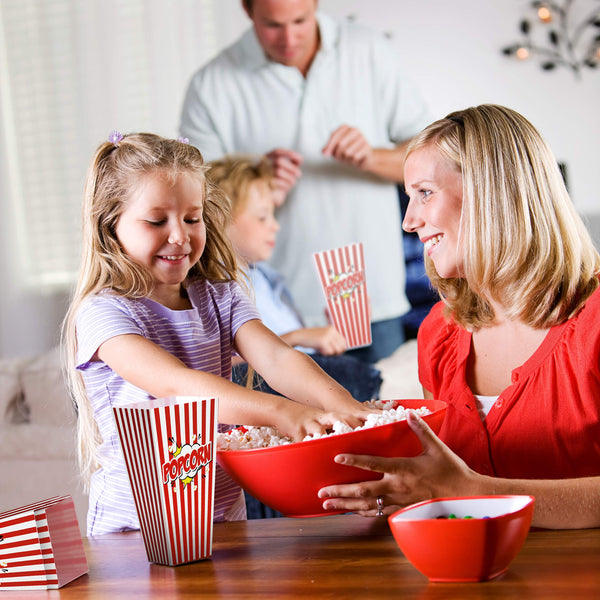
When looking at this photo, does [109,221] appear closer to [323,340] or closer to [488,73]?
[323,340]

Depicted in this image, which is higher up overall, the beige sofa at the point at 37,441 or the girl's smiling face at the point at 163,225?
the girl's smiling face at the point at 163,225

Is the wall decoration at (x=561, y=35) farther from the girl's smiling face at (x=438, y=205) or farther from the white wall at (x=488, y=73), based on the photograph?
the girl's smiling face at (x=438, y=205)

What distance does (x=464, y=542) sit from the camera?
2.21 feet

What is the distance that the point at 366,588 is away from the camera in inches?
27.7

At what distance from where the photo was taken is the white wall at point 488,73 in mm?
3426

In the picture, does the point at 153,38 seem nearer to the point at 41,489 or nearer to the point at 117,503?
the point at 41,489

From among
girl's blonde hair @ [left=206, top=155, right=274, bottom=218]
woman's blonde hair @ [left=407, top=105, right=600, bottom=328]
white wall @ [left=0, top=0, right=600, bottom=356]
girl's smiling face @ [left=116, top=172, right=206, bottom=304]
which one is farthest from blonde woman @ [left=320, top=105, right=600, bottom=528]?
white wall @ [left=0, top=0, right=600, bottom=356]

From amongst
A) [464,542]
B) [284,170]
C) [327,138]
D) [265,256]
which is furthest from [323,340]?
[464,542]

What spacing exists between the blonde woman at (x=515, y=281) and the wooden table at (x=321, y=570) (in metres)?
0.27

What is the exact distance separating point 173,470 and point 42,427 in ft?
8.59

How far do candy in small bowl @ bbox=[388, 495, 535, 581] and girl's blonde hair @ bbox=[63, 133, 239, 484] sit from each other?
0.64 m

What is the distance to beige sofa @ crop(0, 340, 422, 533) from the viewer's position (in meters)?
3.10

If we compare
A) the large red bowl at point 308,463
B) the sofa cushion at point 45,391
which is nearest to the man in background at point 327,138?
the sofa cushion at point 45,391

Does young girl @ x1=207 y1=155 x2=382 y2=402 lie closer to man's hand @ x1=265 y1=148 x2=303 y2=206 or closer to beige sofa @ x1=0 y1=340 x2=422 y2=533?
man's hand @ x1=265 y1=148 x2=303 y2=206
